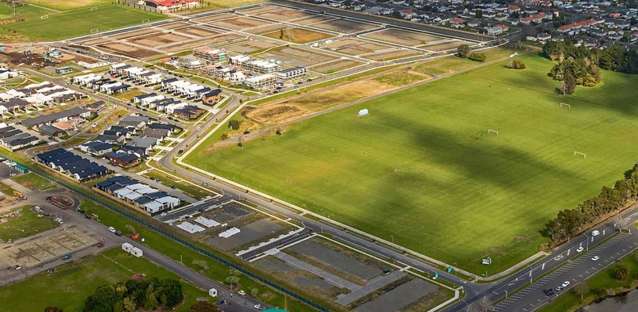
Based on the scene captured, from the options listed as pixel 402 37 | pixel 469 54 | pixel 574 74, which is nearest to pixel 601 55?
pixel 574 74

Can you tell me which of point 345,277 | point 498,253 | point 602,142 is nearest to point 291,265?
point 345,277

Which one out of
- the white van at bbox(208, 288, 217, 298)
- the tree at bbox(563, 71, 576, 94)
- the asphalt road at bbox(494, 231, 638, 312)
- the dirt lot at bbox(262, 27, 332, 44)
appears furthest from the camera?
the dirt lot at bbox(262, 27, 332, 44)

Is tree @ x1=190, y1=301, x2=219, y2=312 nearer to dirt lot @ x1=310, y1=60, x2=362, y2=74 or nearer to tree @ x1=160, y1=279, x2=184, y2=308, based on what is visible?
tree @ x1=160, y1=279, x2=184, y2=308

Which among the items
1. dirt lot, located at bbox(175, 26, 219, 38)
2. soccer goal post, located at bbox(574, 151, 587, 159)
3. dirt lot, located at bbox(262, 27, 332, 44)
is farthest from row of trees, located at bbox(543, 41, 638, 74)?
dirt lot, located at bbox(175, 26, 219, 38)

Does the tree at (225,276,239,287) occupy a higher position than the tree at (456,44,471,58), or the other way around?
the tree at (456,44,471,58)

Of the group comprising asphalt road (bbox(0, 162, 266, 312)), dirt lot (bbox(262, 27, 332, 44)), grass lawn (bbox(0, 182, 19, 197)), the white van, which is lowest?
grass lawn (bbox(0, 182, 19, 197))

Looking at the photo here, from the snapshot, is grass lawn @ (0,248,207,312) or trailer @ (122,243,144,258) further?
trailer @ (122,243,144,258)

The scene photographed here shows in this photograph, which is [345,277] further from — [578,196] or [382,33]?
[382,33]
